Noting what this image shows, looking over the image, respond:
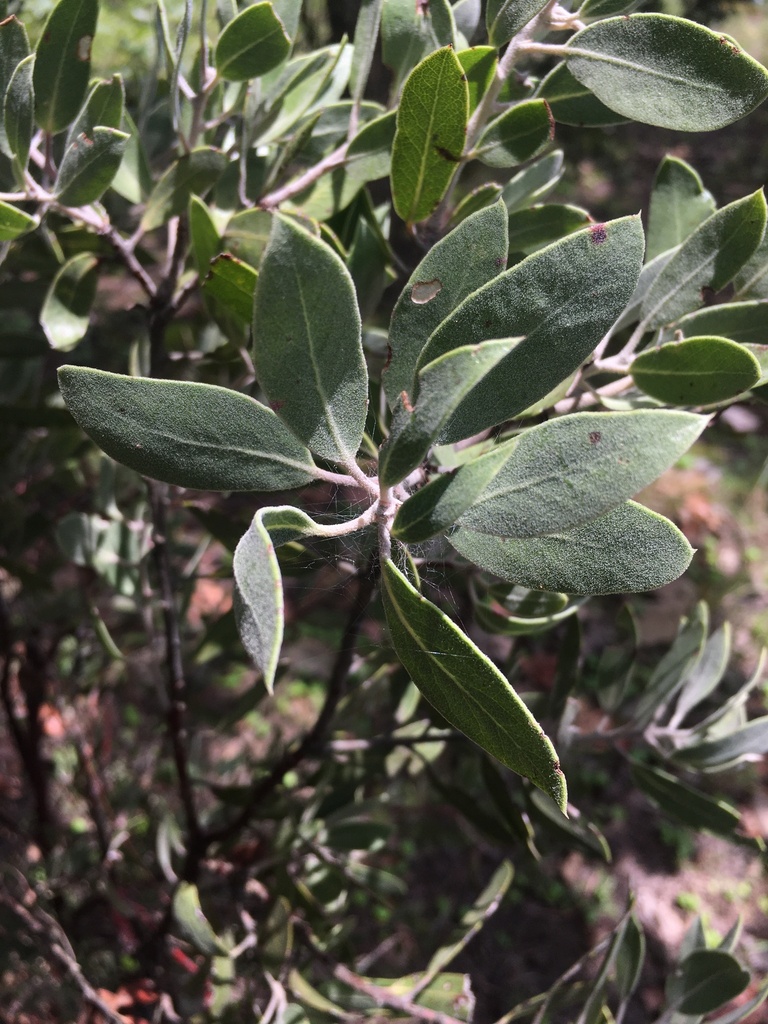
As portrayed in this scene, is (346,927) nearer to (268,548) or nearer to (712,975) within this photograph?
(712,975)

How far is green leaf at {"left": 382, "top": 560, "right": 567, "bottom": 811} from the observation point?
37 cm

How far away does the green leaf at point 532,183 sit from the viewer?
0.64m

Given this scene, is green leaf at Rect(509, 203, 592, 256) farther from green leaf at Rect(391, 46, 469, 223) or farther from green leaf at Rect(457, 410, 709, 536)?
green leaf at Rect(457, 410, 709, 536)

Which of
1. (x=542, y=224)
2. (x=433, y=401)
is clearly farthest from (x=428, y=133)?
(x=433, y=401)

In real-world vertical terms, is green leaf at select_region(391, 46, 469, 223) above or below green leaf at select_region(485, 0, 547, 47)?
below

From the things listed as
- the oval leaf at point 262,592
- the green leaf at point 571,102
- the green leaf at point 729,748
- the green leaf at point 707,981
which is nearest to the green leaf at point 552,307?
the oval leaf at point 262,592

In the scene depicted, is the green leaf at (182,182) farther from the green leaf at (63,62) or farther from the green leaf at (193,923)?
the green leaf at (193,923)

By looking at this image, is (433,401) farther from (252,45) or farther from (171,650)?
(171,650)

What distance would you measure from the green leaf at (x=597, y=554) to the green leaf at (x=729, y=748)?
0.44 metres

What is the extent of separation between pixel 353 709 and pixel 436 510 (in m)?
0.63

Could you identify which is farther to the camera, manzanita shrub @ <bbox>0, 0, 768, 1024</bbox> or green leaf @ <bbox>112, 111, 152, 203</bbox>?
green leaf @ <bbox>112, 111, 152, 203</bbox>

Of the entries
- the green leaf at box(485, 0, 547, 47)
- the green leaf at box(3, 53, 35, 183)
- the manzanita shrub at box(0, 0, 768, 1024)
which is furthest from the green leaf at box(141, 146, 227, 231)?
the green leaf at box(485, 0, 547, 47)

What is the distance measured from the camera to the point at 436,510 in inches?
15.2

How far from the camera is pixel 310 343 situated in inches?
16.8
